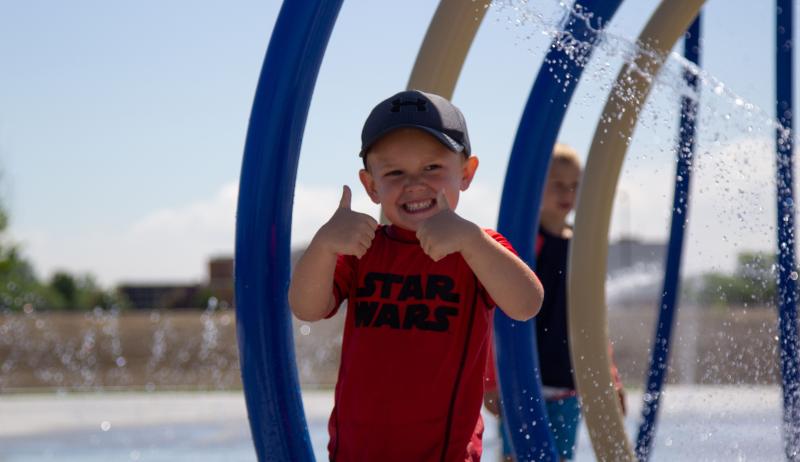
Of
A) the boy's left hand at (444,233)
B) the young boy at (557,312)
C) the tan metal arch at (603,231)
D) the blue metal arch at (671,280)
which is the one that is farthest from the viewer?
the blue metal arch at (671,280)

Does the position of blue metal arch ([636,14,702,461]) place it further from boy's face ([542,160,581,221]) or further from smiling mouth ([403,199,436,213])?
smiling mouth ([403,199,436,213])

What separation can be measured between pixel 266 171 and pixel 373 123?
0.93 ft

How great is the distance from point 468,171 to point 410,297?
364mm

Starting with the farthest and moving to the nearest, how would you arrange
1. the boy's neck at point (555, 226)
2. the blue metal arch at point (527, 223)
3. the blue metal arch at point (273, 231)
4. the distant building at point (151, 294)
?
the distant building at point (151, 294) → the boy's neck at point (555, 226) → the blue metal arch at point (527, 223) → the blue metal arch at point (273, 231)

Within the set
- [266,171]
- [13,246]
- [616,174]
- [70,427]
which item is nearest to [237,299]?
[266,171]

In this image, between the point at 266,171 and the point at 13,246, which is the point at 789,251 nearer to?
the point at 266,171

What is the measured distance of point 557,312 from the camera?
221 inches

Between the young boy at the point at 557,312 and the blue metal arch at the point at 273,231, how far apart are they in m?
2.45

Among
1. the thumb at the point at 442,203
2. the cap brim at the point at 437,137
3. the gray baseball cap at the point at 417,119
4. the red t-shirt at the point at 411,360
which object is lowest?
the red t-shirt at the point at 411,360

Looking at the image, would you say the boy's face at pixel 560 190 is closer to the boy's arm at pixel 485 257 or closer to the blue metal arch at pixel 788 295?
the blue metal arch at pixel 788 295

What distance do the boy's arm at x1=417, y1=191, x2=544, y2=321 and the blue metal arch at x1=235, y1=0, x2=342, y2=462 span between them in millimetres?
409

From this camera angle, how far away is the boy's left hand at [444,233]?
2.58m

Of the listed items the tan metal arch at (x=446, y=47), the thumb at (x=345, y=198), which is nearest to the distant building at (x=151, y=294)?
the tan metal arch at (x=446, y=47)

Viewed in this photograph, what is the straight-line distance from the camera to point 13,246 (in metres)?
27.7
